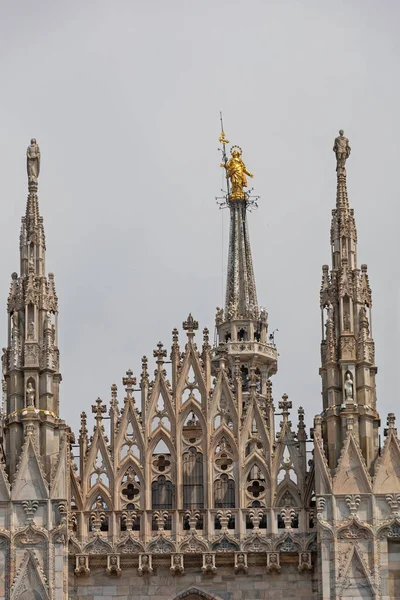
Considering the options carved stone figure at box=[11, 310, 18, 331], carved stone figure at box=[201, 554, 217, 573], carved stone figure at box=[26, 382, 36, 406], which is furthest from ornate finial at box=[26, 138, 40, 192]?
carved stone figure at box=[201, 554, 217, 573]

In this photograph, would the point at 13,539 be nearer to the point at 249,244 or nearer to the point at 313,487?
the point at 313,487

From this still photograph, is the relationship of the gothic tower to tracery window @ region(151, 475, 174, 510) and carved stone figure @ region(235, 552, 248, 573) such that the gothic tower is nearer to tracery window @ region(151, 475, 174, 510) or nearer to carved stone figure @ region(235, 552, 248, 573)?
tracery window @ region(151, 475, 174, 510)

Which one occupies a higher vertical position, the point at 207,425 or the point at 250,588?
the point at 207,425

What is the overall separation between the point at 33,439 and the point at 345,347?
542 cm

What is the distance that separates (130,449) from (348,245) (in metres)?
5.10

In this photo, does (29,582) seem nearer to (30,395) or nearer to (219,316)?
(30,395)

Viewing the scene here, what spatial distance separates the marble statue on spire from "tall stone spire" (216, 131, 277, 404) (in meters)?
6.50

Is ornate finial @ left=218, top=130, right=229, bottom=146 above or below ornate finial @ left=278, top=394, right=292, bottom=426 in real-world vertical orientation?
above

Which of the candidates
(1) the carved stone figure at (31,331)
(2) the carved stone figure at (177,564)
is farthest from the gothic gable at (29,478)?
(2) the carved stone figure at (177,564)

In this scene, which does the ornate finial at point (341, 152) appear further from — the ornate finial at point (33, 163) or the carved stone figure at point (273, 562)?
the carved stone figure at point (273, 562)

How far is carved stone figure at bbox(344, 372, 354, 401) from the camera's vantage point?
1468 inches

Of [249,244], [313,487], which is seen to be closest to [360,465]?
[313,487]

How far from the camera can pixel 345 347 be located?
37656 millimetres

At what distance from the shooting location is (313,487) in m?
37.2
